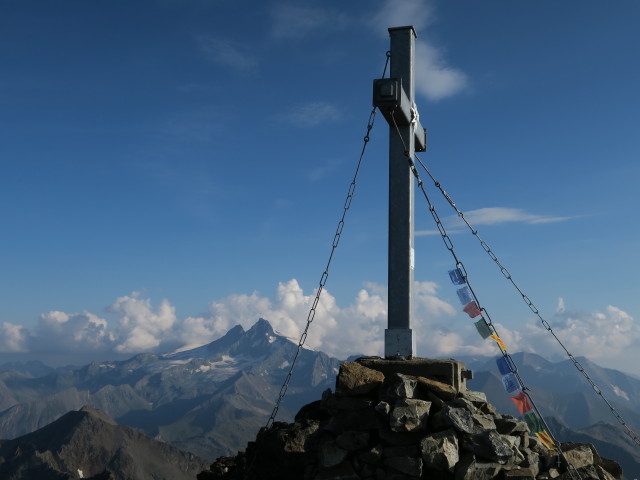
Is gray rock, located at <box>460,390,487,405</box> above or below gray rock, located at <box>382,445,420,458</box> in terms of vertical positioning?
above

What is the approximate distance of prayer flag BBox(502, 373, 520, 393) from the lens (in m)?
14.6

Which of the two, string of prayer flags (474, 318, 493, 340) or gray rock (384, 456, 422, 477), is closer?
gray rock (384, 456, 422, 477)

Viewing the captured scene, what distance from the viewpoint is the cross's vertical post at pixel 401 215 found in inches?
569

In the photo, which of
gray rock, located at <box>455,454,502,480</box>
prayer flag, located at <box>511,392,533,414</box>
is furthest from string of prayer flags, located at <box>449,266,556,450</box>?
gray rock, located at <box>455,454,502,480</box>

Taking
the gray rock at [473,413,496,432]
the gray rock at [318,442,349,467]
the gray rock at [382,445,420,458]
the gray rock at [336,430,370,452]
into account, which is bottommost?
the gray rock at [318,442,349,467]

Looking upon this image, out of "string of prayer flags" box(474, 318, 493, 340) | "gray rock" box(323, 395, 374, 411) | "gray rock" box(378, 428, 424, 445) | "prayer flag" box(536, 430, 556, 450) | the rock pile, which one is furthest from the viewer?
"string of prayer flags" box(474, 318, 493, 340)

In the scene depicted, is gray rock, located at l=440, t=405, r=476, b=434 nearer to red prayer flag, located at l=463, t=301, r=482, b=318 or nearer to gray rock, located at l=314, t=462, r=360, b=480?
gray rock, located at l=314, t=462, r=360, b=480

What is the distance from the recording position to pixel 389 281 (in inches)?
583

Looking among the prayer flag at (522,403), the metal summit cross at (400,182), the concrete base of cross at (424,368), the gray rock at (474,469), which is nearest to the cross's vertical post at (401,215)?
the metal summit cross at (400,182)

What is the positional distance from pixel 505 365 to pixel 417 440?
4608 millimetres

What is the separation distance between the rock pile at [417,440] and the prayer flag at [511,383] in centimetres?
103

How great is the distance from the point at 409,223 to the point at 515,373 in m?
4.31

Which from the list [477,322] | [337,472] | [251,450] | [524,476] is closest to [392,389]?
[337,472]

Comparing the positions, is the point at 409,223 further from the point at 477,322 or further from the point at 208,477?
the point at 208,477
